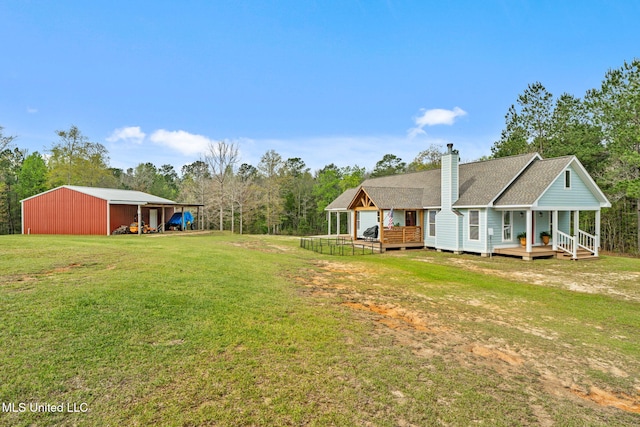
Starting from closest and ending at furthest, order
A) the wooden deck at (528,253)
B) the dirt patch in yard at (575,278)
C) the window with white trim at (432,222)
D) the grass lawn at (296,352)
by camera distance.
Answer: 1. the grass lawn at (296,352)
2. the dirt patch in yard at (575,278)
3. the wooden deck at (528,253)
4. the window with white trim at (432,222)

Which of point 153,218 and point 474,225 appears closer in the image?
point 474,225

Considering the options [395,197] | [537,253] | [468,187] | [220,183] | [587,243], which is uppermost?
[220,183]

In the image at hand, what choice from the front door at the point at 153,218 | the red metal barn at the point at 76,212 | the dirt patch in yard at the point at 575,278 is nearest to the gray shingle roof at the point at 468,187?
the dirt patch in yard at the point at 575,278

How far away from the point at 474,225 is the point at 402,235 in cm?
394

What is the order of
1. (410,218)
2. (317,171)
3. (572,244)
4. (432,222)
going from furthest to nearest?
(317,171) < (410,218) < (432,222) < (572,244)

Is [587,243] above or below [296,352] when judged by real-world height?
above

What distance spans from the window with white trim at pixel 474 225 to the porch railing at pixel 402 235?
10.6 feet

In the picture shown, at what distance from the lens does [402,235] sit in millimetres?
19016

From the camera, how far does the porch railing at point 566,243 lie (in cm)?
1510

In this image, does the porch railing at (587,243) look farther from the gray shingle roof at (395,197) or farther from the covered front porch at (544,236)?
the gray shingle roof at (395,197)

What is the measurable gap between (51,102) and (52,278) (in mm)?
20623

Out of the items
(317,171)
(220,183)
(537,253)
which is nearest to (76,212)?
(220,183)

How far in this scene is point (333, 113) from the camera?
1144 inches

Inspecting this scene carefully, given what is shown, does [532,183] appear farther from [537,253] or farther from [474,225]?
[537,253]
